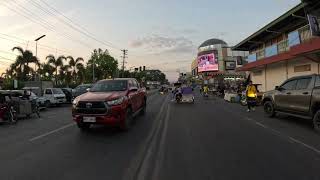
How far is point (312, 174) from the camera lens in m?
6.71

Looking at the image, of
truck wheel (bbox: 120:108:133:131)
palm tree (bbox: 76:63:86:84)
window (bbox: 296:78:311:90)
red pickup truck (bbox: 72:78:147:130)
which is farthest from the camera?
palm tree (bbox: 76:63:86:84)

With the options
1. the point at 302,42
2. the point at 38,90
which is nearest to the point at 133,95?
the point at 302,42

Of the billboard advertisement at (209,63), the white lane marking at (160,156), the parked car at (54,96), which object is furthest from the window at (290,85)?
the billboard advertisement at (209,63)

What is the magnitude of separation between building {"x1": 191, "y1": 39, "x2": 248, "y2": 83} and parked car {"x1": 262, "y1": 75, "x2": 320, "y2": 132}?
8340 centimetres

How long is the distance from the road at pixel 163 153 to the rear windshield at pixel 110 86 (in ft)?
4.82

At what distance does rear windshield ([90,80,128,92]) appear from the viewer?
45.1 ft

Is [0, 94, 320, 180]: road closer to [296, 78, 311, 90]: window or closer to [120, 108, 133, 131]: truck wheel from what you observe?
[120, 108, 133, 131]: truck wheel

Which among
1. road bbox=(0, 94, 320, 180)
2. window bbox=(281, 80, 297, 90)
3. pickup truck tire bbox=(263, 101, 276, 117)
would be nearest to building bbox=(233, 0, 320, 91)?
pickup truck tire bbox=(263, 101, 276, 117)

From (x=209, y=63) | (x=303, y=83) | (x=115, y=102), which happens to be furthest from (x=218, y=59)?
(x=115, y=102)

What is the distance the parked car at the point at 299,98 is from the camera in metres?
13.1

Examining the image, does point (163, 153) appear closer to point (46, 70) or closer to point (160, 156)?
point (160, 156)

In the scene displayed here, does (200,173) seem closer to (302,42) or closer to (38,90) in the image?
(302,42)

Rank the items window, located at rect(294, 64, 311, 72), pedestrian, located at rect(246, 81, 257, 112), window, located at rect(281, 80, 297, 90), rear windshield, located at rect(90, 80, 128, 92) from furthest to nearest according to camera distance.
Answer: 1. window, located at rect(294, 64, 311, 72)
2. pedestrian, located at rect(246, 81, 257, 112)
3. window, located at rect(281, 80, 297, 90)
4. rear windshield, located at rect(90, 80, 128, 92)

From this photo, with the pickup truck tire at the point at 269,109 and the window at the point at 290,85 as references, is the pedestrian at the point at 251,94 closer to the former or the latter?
the pickup truck tire at the point at 269,109
